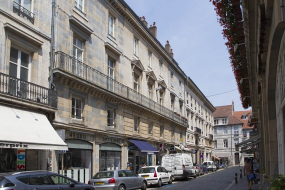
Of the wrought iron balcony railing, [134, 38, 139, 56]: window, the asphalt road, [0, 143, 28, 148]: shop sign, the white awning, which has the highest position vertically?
[134, 38, 139, 56]: window

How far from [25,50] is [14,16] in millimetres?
1782

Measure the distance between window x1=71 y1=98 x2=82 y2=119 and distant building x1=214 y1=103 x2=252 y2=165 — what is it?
6273 centimetres

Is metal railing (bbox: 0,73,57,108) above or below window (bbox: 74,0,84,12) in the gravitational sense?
below

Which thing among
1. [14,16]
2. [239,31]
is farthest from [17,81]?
[239,31]

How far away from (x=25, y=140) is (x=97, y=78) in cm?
925

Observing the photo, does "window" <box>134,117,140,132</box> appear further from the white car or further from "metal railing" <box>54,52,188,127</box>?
the white car

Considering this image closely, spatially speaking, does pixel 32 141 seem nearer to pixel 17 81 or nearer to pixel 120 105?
pixel 17 81

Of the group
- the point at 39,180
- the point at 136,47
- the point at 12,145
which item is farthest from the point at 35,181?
the point at 136,47

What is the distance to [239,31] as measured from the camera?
10.9m

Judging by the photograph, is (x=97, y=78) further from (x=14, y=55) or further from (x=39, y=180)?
(x=39, y=180)

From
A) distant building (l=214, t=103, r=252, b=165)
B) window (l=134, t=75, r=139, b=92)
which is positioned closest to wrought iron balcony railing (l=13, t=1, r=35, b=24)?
window (l=134, t=75, r=139, b=92)

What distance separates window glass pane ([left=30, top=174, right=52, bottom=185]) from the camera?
9.99 metres

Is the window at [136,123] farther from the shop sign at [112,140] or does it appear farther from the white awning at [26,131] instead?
the white awning at [26,131]

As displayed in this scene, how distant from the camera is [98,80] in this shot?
21469 millimetres
